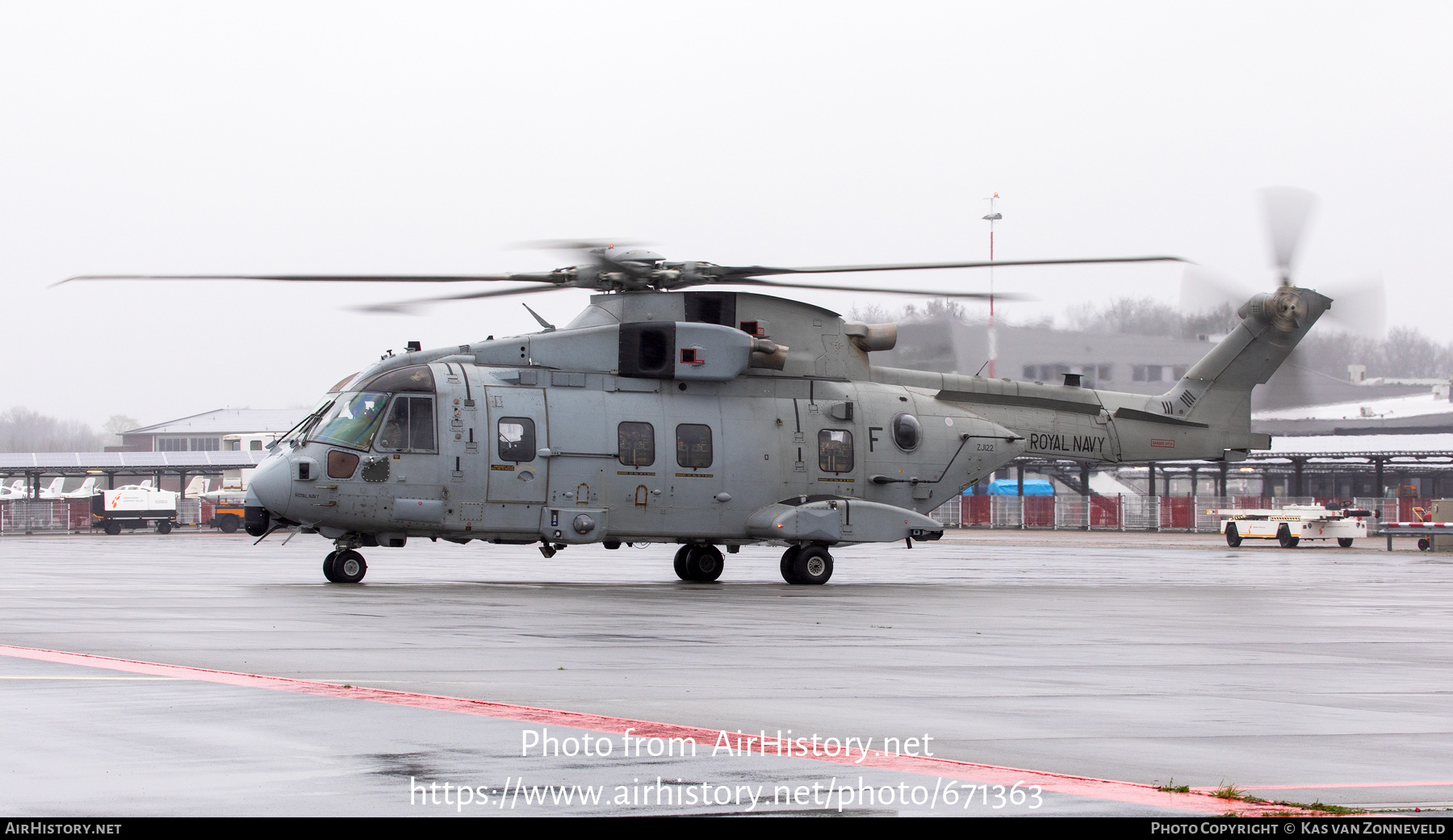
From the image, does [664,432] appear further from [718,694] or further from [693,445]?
[718,694]

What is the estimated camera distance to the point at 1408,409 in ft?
295

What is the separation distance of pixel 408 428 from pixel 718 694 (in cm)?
1389

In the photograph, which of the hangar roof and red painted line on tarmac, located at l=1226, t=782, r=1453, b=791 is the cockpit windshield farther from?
the hangar roof

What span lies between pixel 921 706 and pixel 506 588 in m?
13.9

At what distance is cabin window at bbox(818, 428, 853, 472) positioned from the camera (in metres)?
25.0

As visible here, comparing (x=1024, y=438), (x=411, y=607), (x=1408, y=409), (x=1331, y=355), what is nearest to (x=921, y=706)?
(x=411, y=607)

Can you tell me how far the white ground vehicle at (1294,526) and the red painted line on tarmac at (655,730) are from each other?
4295 cm

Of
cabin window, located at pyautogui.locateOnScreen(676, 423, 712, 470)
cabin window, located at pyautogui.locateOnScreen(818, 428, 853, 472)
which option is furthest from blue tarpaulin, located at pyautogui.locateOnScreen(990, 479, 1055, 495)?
cabin window, located at pyautogui.locateOnScreen(676, 423, 712, 470)

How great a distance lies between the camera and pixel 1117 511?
221 ft

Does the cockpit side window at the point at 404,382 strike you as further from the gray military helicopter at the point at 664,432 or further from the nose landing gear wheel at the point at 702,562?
the nose landing gear wheel at the point at 702,562

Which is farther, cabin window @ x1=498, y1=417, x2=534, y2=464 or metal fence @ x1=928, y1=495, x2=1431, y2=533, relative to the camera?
metal fence @ x1=928, y1=495, x2=1431, y2=533

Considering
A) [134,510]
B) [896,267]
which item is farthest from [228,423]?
[896,267]

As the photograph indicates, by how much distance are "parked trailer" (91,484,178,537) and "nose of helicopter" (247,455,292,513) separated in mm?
51047

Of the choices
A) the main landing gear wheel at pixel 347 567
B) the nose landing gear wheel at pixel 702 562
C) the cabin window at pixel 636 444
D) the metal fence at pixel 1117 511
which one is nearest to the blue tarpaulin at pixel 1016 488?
the metal fence at pixel 1117 511
